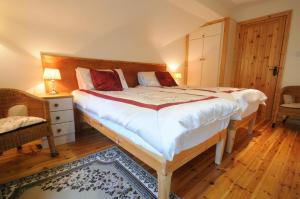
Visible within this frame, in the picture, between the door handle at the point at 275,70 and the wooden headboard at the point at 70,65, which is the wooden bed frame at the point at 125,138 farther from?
the door handle at the point at 275,70

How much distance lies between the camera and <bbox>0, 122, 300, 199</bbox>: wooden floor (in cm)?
128

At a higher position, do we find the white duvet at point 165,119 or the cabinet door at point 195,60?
the cabinet door at point 195,60

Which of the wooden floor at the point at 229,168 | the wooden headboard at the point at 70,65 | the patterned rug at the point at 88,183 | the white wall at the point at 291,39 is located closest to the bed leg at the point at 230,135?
the wooden floor at the point at 229,168

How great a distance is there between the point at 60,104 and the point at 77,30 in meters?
1.19

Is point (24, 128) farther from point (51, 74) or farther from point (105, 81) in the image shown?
point (105, 81)

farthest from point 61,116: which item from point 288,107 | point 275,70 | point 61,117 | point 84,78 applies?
point 275,70

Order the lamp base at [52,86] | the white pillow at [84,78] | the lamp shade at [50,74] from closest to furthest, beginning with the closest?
the lamp shade at [50,74], the lamp base at [52,86], the white pillow at [84,78]

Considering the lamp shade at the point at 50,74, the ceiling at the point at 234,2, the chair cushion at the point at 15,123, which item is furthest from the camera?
the ceiling at the point at 234,2

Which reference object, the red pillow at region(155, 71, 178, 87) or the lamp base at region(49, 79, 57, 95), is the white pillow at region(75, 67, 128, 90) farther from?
the red pillow at region(155, 71, 178, 87)

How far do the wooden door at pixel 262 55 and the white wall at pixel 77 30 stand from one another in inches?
57.4

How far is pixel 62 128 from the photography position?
1.96 m

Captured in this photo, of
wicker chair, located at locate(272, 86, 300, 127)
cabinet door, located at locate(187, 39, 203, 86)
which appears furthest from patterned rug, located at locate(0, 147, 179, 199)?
cabinet door, located at locate(187, 39, 203, 86)

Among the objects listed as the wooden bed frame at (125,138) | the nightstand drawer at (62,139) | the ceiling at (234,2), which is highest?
the ceiling at (234,2)

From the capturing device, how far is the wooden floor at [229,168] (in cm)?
128
